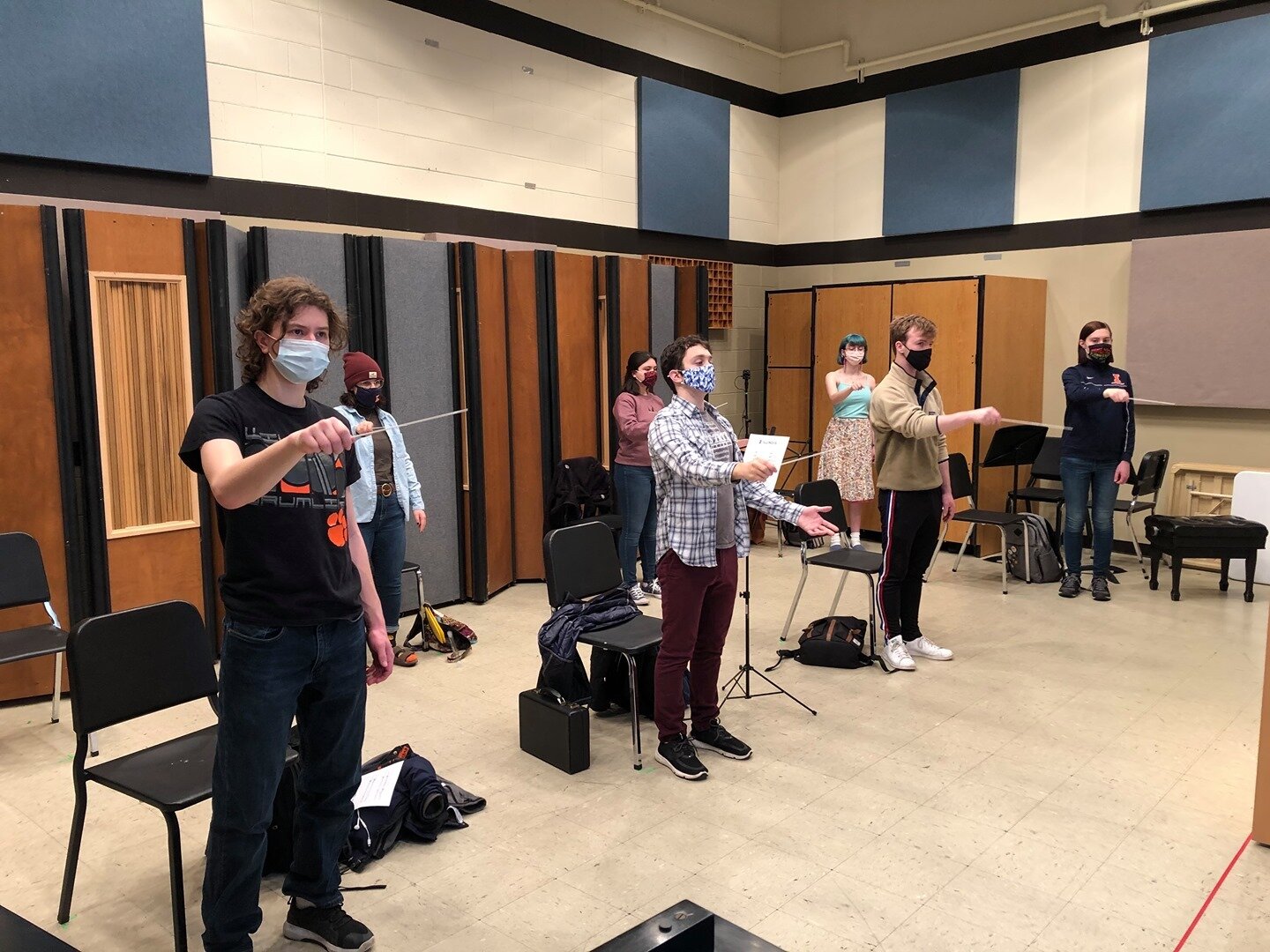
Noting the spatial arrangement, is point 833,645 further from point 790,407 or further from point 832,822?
point 790,407

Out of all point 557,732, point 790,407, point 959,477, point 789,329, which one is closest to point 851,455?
point 959,477

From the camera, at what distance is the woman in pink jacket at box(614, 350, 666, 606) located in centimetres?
563

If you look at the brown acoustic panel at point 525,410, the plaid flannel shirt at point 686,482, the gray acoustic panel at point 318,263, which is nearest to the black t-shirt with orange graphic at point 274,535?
the plaid flannel shirt at point 686,482

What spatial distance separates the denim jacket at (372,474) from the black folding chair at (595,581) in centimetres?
92

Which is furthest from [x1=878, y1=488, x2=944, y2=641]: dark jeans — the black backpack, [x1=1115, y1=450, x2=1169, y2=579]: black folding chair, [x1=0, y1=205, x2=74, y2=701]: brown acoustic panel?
[x1=0, y1=205, x2=74, y2=701]: brown acoustic panel


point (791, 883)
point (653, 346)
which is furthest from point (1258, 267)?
point (791, 883)

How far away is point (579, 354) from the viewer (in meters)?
6.42

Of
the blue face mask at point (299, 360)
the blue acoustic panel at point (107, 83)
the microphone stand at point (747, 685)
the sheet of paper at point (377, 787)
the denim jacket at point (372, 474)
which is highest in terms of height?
the blue acoustic panel at point (107, 83)

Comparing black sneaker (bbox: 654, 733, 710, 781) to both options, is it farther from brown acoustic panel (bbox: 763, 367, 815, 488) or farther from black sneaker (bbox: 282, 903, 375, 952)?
brown acoustic panel (bbox: 763, 367, 815, 488)

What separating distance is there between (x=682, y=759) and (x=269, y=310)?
223 cm

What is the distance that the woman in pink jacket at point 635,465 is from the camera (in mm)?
5633

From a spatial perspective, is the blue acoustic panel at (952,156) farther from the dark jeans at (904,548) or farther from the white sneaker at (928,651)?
the white sneaker at (928,651)

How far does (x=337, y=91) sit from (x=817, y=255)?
15.6 ft

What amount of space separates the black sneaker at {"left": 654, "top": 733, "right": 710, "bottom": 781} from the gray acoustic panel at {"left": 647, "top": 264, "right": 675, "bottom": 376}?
3.81 meters
